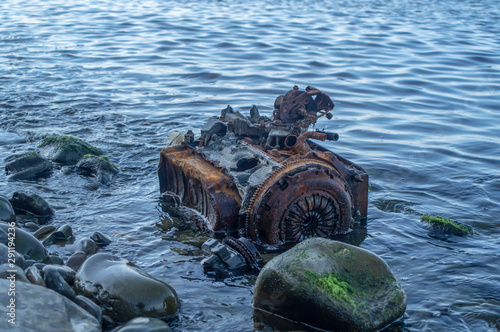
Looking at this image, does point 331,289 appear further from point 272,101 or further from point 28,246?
point 272,101

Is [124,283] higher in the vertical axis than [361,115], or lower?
higher

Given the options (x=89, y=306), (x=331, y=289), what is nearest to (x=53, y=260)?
(x=89, y=306)

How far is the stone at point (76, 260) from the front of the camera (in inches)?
226

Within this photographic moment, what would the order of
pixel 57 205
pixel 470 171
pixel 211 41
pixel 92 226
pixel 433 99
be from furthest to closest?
pixel 211 41, pixel 433 99, pixel 470 171, pixel 57 205, pixel 92 226

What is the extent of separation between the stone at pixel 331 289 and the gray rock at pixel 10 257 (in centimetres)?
223

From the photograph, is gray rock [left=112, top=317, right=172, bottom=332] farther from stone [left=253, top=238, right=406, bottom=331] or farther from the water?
stone [left=253, top=238, right=406, bottom=331]

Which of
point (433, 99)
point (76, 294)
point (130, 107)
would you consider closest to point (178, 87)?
point (130, 107)

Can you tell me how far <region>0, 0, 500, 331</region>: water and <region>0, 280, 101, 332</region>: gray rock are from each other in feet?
3.01

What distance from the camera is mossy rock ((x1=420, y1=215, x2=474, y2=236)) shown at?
7.35 metres

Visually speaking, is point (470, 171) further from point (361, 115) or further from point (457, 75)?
point (457, 75)

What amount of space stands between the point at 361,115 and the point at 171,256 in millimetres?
7467

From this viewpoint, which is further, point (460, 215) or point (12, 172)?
point (12, 172)

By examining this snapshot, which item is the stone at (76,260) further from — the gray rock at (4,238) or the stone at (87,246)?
the gray rock at (4,238)

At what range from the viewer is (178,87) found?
15.0 metres
